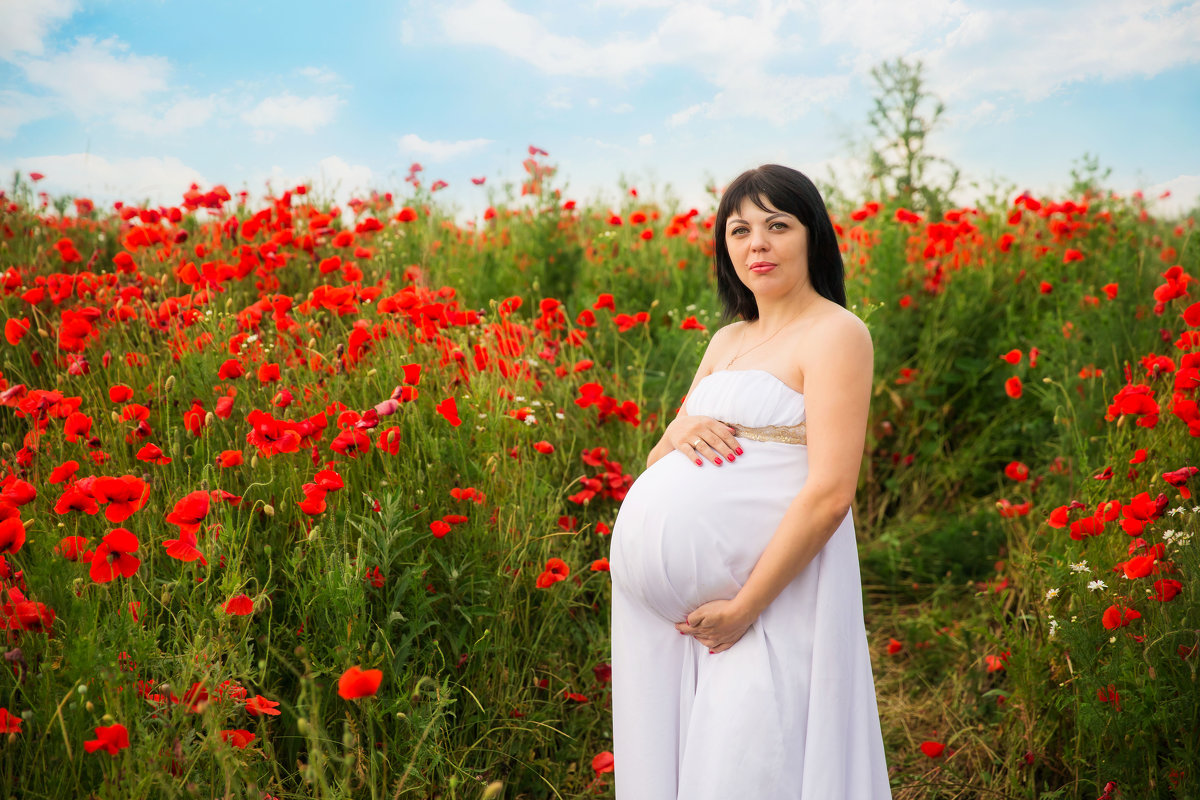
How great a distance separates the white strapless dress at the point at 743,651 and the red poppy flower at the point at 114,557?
0.98 metres

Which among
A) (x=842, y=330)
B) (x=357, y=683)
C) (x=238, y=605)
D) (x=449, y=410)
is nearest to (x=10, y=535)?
(x=238, y=605)

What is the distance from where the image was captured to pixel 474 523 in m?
2.36

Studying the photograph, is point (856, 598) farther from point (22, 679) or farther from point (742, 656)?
point (22, 679)

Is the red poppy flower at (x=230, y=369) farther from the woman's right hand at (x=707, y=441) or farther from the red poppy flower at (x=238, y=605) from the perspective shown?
the woman's right hand at (x=707, y=441)

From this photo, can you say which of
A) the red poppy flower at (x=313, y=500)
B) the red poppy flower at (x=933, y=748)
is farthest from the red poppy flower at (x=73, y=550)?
the red poppy flower at (x=933, y=748)

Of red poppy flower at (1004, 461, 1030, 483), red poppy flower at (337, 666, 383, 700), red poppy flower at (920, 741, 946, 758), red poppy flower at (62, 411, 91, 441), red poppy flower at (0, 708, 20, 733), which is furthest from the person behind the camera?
red poppy flower at (1004, 461, 1030, 483)

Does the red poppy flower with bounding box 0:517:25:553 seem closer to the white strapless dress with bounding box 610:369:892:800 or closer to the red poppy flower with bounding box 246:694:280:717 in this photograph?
the red poppy flower with bounding box 246:694:280:717

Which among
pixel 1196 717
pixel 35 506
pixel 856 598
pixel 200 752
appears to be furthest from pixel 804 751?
pixel 35 506

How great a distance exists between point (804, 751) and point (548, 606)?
109 centimetres

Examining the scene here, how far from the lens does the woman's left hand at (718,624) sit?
162 centimetres

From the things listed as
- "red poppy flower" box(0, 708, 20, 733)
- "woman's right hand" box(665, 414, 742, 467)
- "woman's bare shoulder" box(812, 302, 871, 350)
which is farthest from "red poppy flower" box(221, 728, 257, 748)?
"woman's bare shoulder" box(812, 302, 871, 350)

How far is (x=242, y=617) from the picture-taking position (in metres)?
1.80

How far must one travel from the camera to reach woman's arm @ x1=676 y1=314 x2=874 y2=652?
159cm

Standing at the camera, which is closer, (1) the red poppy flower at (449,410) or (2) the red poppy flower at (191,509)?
(2) the red poppy flower at (191,509)
